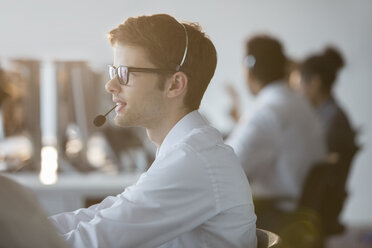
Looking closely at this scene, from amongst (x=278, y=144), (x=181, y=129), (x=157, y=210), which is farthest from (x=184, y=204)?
(x=278, y=144)

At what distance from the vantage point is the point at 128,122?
120cm

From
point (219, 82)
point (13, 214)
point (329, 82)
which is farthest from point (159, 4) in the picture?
A: point (13, 214)

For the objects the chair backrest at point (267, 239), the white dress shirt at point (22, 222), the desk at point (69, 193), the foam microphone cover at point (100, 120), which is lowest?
the desk at point (69, 193)

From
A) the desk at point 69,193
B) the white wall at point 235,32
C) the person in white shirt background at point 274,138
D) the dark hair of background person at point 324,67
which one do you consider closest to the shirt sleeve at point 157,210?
the desk at point 69,193

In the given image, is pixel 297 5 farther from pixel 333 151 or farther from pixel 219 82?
pixel 333 151

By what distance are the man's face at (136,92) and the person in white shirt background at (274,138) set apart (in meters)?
1.50

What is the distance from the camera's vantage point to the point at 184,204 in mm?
1075

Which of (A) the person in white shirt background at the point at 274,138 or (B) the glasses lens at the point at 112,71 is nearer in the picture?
(B) the glasses lens at the point at 112,71

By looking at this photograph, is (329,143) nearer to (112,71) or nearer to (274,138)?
(274,138)

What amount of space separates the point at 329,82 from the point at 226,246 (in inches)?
108

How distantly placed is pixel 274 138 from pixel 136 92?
1677 millimetres

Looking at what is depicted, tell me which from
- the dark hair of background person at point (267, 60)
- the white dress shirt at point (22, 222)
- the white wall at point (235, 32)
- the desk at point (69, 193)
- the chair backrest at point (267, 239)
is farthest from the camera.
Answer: the white wall at point (235, 32)

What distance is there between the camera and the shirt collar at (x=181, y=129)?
3.91ft

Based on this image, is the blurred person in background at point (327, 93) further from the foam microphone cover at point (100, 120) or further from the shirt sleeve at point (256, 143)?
the foam microphone cover at point (100, 120)
